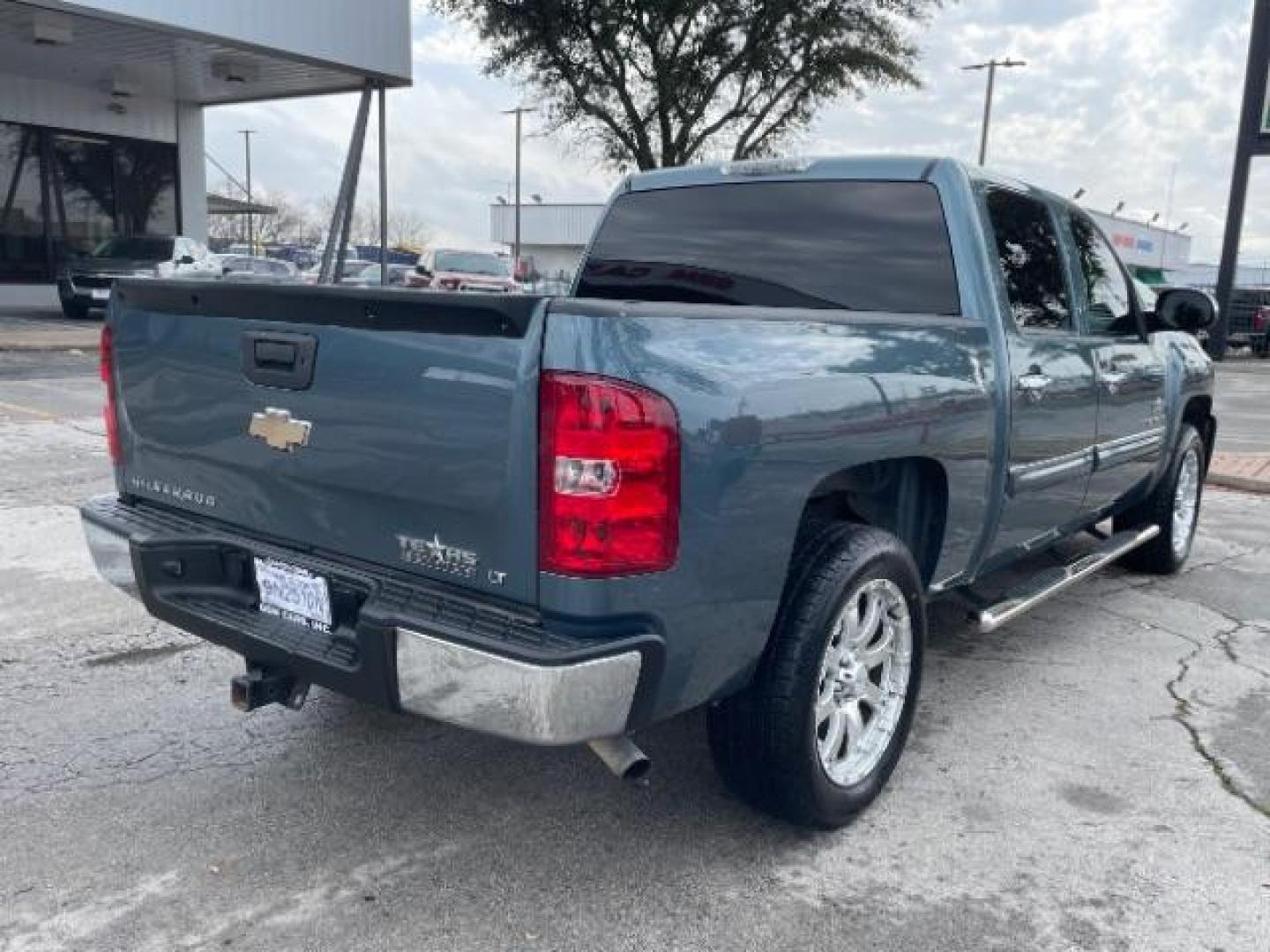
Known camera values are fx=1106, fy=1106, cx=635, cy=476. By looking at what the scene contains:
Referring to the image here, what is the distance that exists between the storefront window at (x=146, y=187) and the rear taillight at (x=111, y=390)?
21.4m

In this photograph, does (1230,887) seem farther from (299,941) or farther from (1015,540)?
(299,941)

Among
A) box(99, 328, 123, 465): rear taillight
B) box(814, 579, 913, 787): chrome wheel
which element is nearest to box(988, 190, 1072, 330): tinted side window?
box(814, 579, 913, 787): chrome wheel

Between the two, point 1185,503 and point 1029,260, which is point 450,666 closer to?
point 1029,260

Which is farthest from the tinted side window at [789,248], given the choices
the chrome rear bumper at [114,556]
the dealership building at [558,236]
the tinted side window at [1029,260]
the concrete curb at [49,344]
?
the dealership building at [558,236]

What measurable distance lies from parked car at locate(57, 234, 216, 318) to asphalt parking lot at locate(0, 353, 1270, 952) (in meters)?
16.7

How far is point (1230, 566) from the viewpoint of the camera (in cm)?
625

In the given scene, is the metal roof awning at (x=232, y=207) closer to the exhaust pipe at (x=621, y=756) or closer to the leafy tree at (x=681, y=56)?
the leafy tree at (x=681, y=56)

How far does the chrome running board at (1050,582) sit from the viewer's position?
3661 millimetres

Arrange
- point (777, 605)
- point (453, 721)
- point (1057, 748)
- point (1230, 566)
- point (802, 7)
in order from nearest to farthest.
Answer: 1. point (453, 721)
2. point (777, 605)
3. point (1057, 748)
4. point (1230, 566)
5. point (802, 7)

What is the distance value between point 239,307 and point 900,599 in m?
1.99

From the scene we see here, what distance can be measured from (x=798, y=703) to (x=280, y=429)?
4.83 feet

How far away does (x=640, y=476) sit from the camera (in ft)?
7.64

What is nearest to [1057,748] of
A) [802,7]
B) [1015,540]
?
[1015,540]

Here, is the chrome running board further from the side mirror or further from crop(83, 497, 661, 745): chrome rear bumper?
crop(83, 497, 661, 745): chrome rear bumper
